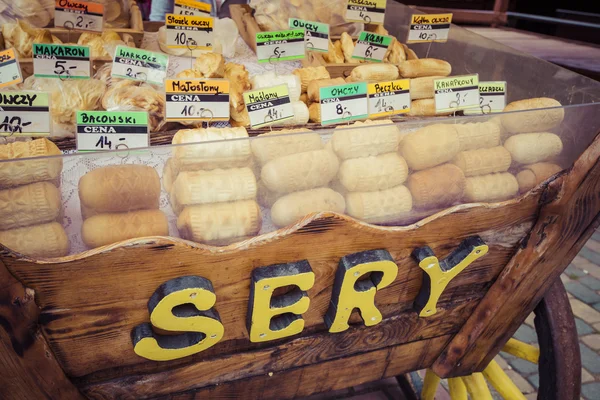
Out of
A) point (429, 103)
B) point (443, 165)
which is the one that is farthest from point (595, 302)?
point (443, 165)

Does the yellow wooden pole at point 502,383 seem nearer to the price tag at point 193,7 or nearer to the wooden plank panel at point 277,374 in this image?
the wooden plank panel at point 277,374

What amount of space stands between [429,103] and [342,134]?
0.82 metres

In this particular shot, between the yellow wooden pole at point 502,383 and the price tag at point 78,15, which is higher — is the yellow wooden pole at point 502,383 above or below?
below

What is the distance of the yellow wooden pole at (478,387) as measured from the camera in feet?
5.39

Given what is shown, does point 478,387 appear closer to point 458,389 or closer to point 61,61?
point 458,389

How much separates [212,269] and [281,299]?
0.20m

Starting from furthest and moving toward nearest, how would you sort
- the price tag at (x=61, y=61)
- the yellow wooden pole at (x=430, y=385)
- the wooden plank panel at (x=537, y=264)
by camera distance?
1. the yellow wooden pole at (x=430, y=385)
2. the price tag at (x=61, y=61)
3. the wooden plank panel at (x=537, y=264)

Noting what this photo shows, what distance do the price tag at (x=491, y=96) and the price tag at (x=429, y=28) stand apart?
0.63 metres

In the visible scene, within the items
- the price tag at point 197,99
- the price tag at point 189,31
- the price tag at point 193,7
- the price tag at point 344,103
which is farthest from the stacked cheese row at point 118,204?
the price tag at point 193,7

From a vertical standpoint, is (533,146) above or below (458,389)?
above

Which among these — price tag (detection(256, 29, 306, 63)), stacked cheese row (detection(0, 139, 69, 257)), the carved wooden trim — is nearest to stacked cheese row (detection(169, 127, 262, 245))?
stacked cheese row (detection(0, 139, 69, 257))

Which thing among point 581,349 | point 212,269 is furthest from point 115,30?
point 581,349

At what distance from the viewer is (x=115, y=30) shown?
2.03 m

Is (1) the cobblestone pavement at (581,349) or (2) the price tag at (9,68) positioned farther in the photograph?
(1) the cobblestone pavement at (581,349)
